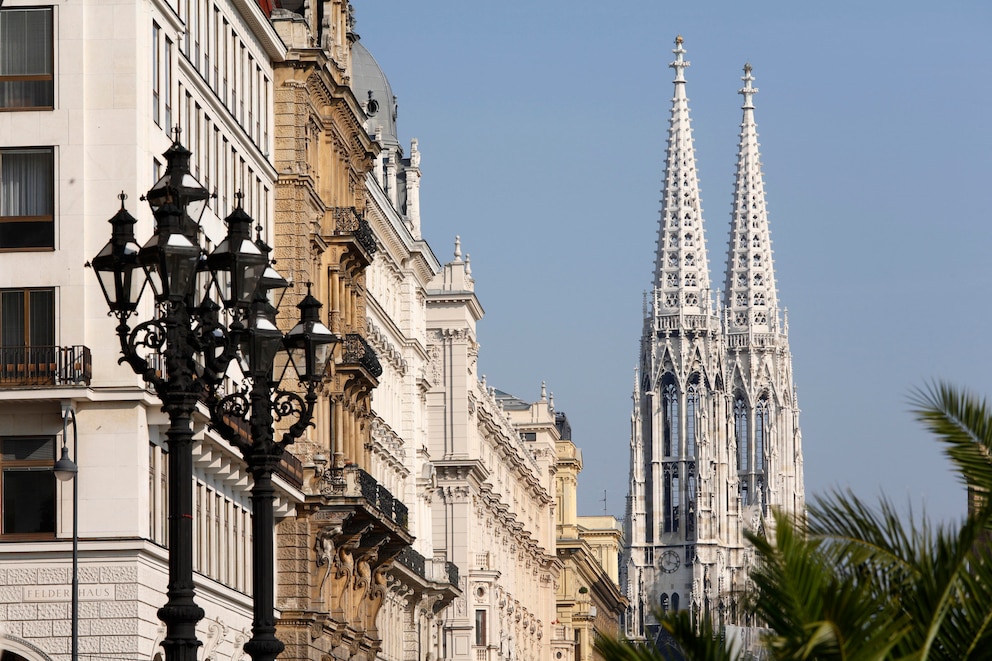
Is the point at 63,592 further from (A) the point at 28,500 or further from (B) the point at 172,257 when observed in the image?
(B) the point at 172,257

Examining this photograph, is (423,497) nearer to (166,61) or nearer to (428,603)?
(428,603)

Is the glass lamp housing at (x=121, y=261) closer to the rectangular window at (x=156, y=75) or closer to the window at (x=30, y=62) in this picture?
the window at (x=30, y=62)

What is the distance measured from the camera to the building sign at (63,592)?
4003 cm

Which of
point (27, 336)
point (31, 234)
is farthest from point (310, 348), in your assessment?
point (31, 234)

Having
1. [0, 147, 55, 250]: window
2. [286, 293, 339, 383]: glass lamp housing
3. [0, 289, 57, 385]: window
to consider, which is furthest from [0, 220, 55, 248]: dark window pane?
[286, 293, 339, 383]: glass lamp housing

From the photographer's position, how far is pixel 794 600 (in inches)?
577

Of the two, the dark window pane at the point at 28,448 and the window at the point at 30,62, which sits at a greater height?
the window at the point at 30,62

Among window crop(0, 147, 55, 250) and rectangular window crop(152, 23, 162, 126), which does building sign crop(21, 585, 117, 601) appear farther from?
rectangular window crop(152, 23, 162, 126)

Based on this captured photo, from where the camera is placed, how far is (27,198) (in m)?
41.4

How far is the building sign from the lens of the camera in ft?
131

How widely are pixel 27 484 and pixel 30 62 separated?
726 centimetres

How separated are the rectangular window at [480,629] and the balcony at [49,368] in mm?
57868

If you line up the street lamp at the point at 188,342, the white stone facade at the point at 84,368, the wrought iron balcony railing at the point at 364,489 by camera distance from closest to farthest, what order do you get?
the street lamp at the point at 188,342 → the white stone facade at the point at 84,368 → the wrought iron balcony railing at the point at 364,489

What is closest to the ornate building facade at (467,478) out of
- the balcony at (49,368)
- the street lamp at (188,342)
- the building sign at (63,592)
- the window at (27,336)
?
the window at (27,336)
